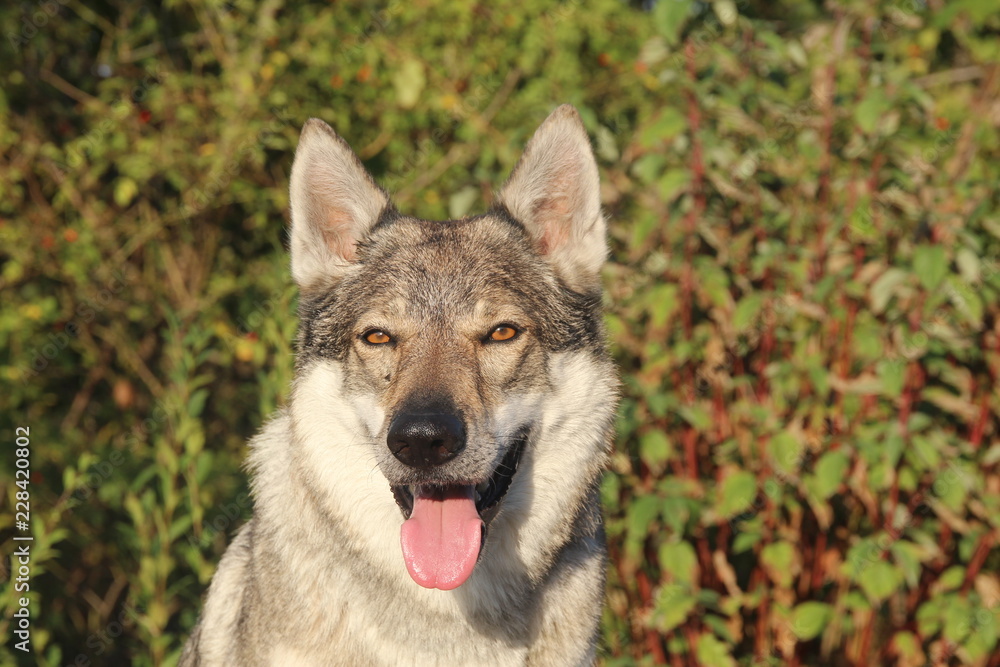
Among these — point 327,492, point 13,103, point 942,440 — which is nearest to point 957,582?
point 942,440

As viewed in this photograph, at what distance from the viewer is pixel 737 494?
4078 mm

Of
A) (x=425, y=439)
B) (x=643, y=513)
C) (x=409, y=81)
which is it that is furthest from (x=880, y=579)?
(x=409, y=81)

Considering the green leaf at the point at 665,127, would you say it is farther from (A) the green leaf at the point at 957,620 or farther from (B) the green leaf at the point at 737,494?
(A) the green leaf at the point at 957,620

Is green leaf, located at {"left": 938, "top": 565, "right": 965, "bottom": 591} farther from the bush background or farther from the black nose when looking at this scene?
the black nose

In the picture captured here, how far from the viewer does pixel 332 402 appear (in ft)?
10.4

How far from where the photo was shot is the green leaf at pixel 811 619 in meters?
4.10

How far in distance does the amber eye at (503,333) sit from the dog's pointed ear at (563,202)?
17.2 inches

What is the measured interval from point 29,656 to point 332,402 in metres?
2.83

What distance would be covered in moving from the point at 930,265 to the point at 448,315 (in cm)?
201

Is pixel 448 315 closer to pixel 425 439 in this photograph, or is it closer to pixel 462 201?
pixel 425 439

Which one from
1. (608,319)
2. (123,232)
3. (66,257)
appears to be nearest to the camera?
(608,319)

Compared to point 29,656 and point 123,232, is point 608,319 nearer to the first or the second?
point 29,656

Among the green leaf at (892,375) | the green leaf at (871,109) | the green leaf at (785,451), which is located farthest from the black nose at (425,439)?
the green leaf at (871,109)

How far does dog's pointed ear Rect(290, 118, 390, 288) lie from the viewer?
3330 millimetres
